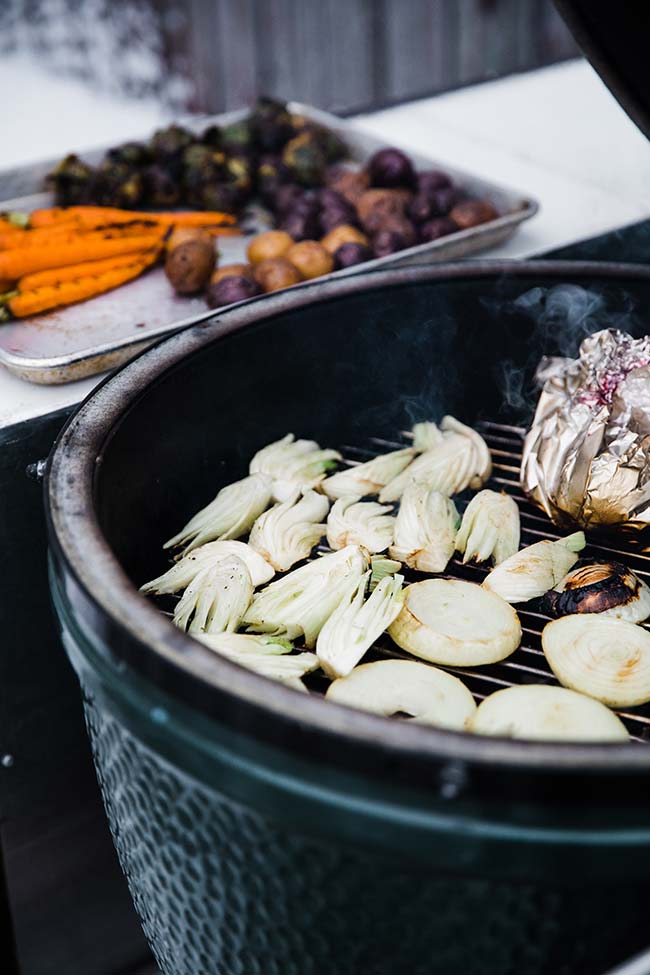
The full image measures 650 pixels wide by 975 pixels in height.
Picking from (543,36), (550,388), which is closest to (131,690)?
(550,388)

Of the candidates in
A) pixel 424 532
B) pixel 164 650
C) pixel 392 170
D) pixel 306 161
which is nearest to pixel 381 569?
pixel 424 532

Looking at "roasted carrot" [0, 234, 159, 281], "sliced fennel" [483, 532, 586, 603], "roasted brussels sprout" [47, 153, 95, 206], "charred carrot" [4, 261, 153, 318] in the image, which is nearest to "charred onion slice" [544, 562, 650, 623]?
"sliced fennel" [483, 532, 586, 603]

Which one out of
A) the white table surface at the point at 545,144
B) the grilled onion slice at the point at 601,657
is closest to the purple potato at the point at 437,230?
the white table surface at the point at 545,144

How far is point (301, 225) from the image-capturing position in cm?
263

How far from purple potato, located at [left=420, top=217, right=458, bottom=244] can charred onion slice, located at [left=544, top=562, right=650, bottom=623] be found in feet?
3.69

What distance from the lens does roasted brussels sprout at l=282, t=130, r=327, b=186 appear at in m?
2.98

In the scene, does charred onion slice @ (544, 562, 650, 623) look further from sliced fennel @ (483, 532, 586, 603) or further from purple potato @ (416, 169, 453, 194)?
purple potato @ (416, 169, 453, 194)

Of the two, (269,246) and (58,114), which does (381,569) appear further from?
(58,114)

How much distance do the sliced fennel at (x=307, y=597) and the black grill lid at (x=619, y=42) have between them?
0.94m

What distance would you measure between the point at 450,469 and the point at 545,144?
184 centimetres

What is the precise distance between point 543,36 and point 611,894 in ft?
18.7

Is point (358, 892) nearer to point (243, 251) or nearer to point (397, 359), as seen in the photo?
point (397, 359)

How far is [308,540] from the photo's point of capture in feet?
5.93

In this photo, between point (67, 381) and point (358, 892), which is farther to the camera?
point (67, 381)
